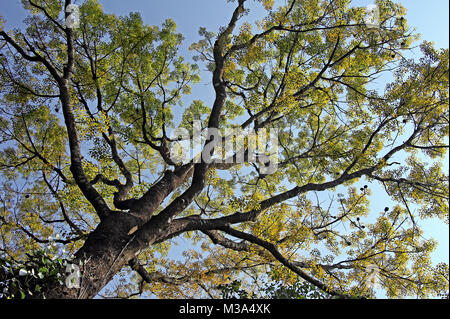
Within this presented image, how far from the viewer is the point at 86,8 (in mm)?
6008

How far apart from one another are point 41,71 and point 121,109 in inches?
81.6

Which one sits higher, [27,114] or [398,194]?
[27,114]

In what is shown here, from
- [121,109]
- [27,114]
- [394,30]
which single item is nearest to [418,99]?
[394,30]

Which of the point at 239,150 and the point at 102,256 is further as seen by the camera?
the point at 239,150

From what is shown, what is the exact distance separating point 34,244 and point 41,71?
4.20m

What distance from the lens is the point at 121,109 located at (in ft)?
22.8

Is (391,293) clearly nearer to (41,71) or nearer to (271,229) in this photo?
(271,229)

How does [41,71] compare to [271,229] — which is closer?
[271,229]
